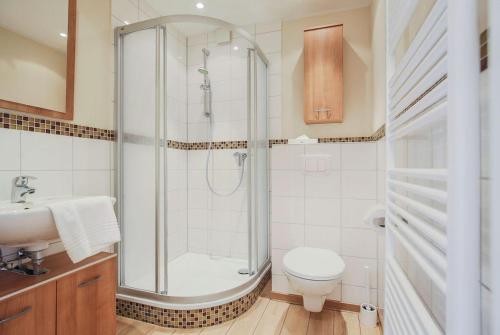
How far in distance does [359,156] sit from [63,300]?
2008 millimetres

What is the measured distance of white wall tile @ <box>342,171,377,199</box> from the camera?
1.98 m

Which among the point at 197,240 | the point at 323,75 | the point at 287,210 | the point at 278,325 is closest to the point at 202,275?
the point at 197,240

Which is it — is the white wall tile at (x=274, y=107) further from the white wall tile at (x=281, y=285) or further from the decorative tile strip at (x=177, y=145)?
the white wall tile at (x=281, y=285)

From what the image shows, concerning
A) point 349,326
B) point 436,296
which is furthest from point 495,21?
point 349,326

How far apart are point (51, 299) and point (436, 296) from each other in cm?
150

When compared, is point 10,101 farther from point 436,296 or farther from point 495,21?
point 436,296

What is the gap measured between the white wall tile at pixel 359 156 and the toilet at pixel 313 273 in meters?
0.68

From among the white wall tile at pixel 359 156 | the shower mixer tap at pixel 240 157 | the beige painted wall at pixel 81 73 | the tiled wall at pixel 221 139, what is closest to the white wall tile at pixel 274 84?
the tiled wall at pixel 221 139

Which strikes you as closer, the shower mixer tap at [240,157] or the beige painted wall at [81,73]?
the beige painted wall at [81,73]

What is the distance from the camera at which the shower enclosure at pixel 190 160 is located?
1.84 meters

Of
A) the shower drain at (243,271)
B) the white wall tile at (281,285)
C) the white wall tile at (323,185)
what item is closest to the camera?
the white wall tile at (323,185)

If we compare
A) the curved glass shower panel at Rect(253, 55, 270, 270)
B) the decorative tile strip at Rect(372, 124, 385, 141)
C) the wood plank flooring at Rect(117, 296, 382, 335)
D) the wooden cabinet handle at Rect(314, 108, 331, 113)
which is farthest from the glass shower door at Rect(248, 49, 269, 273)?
the decorative tile strip at Rect(372, 124, 385, 141)

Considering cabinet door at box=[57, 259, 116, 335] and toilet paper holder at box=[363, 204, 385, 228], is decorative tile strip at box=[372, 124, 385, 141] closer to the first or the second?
toilet paper holder at box=[363, 204, 385, 228]

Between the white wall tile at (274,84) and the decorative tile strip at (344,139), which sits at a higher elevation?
the white wall tile at (274,84)
